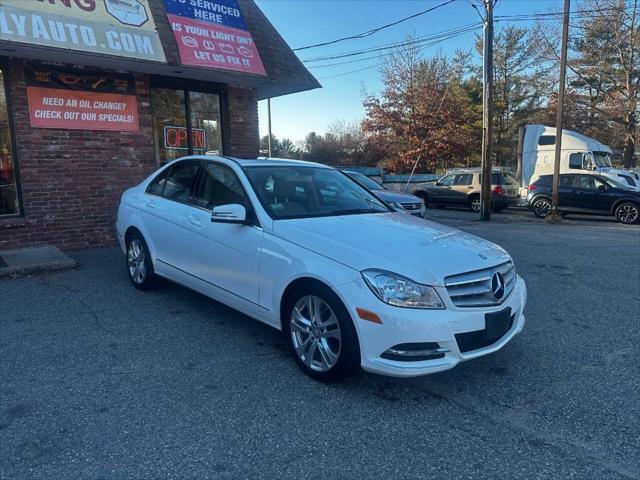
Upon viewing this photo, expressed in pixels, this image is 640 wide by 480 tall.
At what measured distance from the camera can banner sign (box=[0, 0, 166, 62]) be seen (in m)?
6.68

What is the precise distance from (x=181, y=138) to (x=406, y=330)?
8.14 m

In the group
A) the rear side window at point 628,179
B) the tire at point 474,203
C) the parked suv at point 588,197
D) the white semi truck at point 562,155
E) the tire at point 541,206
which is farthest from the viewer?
the tire at point 474,203

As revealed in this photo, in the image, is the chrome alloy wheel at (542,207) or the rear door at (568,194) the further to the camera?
the chrome alloy wheel at (542,207)

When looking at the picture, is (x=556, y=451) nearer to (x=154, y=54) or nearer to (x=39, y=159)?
(x=154, y=54)

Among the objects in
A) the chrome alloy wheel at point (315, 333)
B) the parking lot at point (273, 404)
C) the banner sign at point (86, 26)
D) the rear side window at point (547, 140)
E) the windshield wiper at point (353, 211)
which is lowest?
the parking lot at point (273, 404)

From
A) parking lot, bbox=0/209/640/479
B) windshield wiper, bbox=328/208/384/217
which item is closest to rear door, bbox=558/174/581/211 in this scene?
parking lot, bbox=0/209/640/479

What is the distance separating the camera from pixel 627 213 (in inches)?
570

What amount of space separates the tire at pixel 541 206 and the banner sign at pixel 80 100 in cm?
1328

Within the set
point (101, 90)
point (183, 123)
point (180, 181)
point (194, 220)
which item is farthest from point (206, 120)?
point (194, 220)

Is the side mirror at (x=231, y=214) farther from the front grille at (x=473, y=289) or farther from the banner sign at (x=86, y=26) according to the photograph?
the banner sign at (x=86, y=26)

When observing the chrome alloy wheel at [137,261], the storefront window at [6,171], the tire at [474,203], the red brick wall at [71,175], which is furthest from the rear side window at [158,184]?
the tire at [474,203]

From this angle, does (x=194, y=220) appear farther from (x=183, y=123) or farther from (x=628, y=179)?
(x=628, y=179)

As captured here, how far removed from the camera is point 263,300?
3.72 meters

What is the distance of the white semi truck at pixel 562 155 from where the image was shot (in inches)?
678
